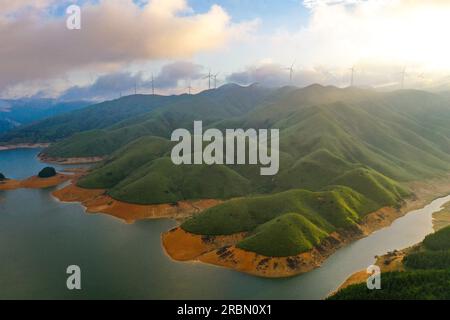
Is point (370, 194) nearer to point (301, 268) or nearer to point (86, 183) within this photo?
point (301, 268)

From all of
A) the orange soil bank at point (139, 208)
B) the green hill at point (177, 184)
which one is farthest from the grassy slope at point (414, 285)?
the green hill at point (177, 184)

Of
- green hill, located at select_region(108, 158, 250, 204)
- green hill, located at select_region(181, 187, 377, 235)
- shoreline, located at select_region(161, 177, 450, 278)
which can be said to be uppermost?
green hill, located at select_region(108, 158, 250, 204)

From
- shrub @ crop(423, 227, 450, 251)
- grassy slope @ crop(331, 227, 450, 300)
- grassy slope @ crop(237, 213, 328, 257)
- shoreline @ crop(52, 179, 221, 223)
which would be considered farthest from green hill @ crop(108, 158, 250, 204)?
grassy slope @ crop(331, 227, 450, 300)

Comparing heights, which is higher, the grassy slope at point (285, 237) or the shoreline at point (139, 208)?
the shoreline at point (139, 208)

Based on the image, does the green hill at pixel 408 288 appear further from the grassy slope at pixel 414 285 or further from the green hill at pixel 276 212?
the green hill at pixel 276 212

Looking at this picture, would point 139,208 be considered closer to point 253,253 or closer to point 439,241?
point 253,253

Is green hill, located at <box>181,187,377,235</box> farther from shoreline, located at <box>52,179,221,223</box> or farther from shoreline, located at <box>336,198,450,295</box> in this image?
shoreline, located at <box>52,179,221,223</box>
